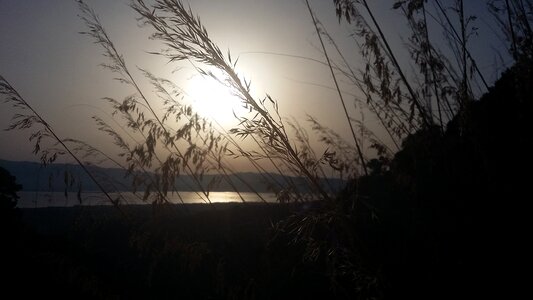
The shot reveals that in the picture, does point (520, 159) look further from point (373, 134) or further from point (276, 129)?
point (276, 129)

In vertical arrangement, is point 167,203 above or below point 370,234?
above

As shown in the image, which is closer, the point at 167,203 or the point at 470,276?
the point at 470,276

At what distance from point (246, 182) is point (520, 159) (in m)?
2.21

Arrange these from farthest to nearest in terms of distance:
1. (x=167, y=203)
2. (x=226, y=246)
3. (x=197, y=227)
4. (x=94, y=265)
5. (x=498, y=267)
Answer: (x=197, y=227), (x=94, y=265), (x=226, y=246), (x=167, y=203), (x=498, y=267)

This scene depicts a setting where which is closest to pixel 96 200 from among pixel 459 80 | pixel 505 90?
pixel 459 80

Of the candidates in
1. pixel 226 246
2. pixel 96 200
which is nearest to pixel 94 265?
pixel 226 246

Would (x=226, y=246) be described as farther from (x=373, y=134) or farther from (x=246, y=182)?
(x=373, y=134)

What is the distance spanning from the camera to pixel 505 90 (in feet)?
13.9

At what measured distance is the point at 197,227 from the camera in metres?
7.25

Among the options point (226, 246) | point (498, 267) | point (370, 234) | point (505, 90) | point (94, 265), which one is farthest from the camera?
point (94, 265)

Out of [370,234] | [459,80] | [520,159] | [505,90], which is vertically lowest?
[370,234]

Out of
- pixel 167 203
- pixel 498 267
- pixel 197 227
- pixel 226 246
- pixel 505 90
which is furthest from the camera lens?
pixel 197 227

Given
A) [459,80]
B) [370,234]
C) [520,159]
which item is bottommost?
[370,234]

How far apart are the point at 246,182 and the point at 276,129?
186 centimetres
